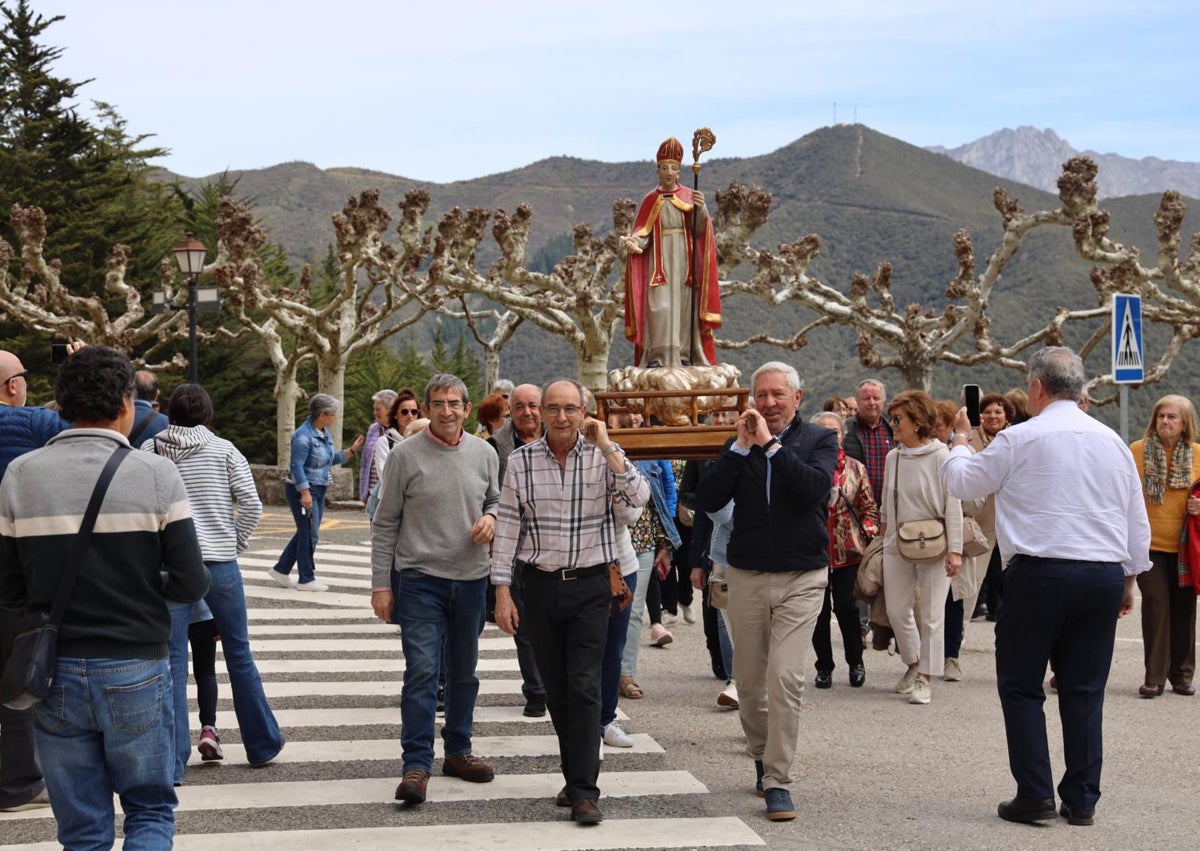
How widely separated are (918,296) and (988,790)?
83942 millimetres

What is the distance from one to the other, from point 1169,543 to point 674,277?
12.8ft

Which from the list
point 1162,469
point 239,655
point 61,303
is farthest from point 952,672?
point 61,303

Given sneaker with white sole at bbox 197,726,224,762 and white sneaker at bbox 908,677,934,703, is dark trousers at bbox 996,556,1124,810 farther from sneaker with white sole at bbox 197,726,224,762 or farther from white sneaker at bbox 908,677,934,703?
sneaker with white sole at bbox 197,726,224,762

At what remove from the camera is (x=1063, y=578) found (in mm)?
6406

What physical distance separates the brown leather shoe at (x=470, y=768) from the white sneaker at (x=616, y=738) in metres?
0.91

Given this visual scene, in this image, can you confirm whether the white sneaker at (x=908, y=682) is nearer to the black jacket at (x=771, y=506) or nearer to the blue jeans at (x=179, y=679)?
the black jacket at (x=771, y=506)

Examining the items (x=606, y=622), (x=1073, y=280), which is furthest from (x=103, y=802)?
(x=1073, y=280)

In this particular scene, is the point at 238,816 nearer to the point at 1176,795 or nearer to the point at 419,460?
the point at 419,460

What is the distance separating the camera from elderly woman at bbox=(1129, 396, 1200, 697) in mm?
9648

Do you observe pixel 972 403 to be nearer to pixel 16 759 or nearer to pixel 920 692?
pixel 920 692

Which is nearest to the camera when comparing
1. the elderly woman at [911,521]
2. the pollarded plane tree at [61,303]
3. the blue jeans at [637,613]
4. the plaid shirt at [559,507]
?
the plaid shirt at [559,507]

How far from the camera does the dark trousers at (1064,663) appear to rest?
253 inches

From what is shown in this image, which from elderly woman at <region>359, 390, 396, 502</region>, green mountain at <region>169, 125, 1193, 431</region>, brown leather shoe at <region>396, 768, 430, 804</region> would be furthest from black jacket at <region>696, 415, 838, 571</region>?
green mountain at <region>169, 125, 1193, 431</region>

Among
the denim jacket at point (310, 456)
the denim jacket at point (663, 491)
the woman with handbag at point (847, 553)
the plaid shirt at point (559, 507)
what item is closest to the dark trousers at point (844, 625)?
the woman with handbag at point (847, 553)
